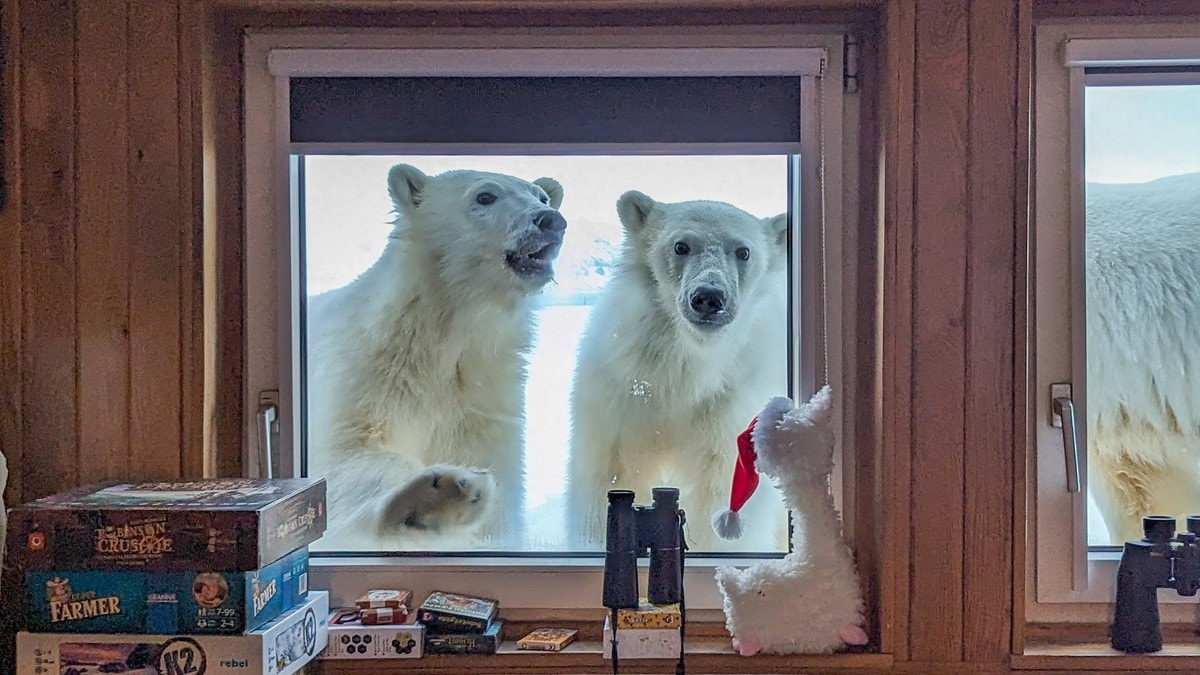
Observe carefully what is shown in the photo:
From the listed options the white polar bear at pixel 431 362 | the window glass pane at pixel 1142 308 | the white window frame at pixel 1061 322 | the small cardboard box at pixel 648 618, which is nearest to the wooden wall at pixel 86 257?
the white polar bear at pixel 431 362

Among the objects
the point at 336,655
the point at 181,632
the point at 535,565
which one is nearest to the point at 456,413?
the point at 535,565

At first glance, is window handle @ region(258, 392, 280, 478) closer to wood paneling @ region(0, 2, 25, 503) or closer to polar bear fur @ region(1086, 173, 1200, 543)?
wood paneling @ region(0, 2, 25, 503)

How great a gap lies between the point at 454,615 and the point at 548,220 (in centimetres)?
61

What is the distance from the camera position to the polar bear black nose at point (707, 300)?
1.41 m

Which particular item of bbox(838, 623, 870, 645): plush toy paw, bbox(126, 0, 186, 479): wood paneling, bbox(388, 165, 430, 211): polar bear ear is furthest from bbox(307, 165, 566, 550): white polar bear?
bbox(838, 623, 870, 645): plush toy paw

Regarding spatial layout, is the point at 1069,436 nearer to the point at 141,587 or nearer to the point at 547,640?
the point at 547,640

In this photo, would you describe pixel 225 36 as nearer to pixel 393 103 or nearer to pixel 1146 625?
pixel 393 103

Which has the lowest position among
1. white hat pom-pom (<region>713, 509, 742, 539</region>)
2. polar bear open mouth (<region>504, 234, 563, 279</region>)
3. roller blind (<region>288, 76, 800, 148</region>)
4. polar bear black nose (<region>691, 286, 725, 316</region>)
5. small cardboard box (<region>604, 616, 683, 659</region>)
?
small cardboard box (<region>604, 616, 683, 659</region>)

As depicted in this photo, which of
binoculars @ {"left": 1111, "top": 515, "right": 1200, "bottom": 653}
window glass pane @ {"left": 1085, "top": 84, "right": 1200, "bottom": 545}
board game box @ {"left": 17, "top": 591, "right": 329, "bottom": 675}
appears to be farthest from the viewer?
window glass pane @ {"left": 1085, "top": 84, "right": 1200, "bottom": 545}

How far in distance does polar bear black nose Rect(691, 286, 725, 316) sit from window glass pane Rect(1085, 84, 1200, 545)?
0.55 m

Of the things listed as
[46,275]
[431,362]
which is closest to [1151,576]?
[431,362]

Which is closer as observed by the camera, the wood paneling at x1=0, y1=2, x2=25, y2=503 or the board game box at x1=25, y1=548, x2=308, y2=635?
the board game box at x1=25, y1=548, x2=308, y2=635

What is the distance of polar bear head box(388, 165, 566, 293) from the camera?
143 centimetres

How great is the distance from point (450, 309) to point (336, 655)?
54 centimetres
